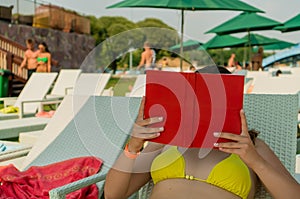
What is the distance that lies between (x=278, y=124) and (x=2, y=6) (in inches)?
681

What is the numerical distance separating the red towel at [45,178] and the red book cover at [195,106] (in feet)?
3.03

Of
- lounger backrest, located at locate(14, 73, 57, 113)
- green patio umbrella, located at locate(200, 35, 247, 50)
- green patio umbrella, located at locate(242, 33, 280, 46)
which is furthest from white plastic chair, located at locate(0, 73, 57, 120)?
green patio umbrella, located at locate(242, 33, 280, 46)

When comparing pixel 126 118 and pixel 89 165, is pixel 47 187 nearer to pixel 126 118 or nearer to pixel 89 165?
pixel 89 165

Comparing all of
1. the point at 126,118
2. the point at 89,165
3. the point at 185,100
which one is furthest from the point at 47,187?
the point at 185,100

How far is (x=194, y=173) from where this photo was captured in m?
1.68

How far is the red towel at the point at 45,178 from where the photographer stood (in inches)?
85.8

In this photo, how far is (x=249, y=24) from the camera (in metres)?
11.8

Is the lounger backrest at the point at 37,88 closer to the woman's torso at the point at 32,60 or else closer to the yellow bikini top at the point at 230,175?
the woman's torso at the point at 32,60

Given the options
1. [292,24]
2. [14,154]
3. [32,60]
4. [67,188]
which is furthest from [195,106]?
[292,24]

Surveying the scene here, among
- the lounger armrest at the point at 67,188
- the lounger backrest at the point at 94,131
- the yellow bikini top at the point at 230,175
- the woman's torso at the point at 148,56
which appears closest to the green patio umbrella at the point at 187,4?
the lounger backrest at the point at 94,131

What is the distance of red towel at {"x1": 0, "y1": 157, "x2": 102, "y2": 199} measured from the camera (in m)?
2.18

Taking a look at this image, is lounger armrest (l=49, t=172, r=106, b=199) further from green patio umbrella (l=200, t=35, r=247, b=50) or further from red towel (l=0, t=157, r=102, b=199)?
green patio umbrella (l=200, t=35, r=247, b=50)

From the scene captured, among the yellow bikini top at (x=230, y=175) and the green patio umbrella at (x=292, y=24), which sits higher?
the green patio umbrella at (x=292, y=24)

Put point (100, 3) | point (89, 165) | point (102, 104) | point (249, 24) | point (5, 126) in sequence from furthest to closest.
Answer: point (249, 24) < point (100, 3) < point (5, 126) < point (102, 104) < point (89, 165)
